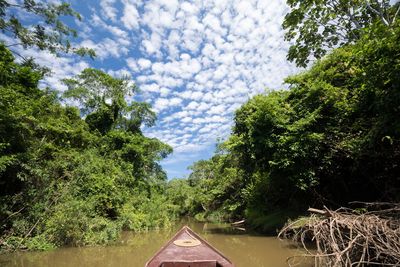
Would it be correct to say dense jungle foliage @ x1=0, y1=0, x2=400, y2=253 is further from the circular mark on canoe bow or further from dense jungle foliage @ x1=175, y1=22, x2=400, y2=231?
the circular mark on canoe bow

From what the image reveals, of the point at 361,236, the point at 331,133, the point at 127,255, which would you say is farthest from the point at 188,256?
the point at 331,133

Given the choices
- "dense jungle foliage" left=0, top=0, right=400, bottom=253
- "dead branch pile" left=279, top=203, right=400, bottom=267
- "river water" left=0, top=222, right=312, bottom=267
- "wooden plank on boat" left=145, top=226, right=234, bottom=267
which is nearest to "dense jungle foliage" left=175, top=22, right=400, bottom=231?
"dense jungle foliage" left=0, top=0, right=400, bottom=253

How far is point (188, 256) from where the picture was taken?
4.23 metres

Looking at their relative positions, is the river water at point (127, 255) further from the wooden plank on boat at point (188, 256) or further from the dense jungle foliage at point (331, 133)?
the wooden plank on boat at point (188, 256)

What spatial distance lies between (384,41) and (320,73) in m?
5.52

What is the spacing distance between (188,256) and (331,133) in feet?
27.1

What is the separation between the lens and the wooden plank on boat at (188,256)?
401 cm

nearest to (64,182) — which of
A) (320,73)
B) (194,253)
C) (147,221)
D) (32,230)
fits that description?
(32,230)

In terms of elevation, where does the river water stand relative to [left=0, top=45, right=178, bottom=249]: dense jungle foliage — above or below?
below

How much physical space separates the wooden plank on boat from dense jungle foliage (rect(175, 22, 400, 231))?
17.4ft

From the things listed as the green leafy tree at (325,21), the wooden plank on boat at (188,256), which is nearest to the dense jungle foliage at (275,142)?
the green leafy tree at (325,21)

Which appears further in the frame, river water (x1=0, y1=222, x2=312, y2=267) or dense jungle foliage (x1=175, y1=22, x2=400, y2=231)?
river water (x1=0, y1=222, x2=312, y2=267)

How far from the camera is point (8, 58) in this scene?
12039mm

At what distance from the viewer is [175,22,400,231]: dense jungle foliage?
22.6ft
